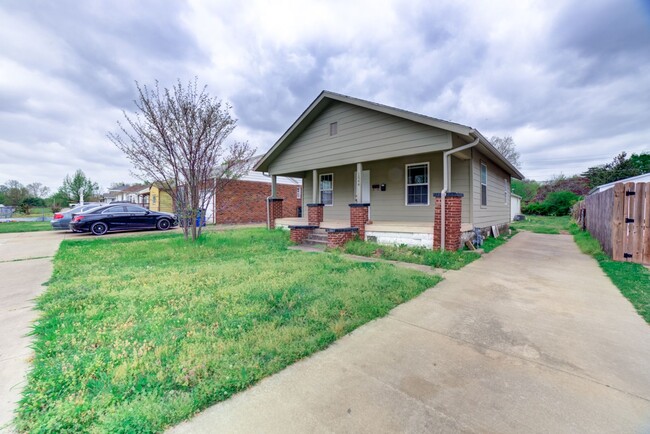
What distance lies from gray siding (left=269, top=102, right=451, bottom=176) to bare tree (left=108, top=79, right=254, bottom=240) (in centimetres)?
314

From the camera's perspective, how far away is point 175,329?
112 inches

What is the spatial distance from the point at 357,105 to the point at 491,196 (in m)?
6.70

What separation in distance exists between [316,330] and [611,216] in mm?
7965

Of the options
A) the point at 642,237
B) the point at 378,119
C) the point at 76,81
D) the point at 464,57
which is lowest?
the point at 642,237

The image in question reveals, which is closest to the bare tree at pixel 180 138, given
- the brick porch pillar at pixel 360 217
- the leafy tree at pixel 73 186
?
the brick porch pillar at pixel 360 217

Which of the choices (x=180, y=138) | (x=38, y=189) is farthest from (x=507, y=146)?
(x=38, y=189)

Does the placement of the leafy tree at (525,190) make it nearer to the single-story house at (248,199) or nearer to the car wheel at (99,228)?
the single-story house at (248,199)

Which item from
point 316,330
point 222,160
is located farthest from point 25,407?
point 222,160

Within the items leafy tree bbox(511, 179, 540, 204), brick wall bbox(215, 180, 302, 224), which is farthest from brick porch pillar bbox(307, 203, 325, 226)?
leafy tree bbox(511, 179, 540, 204)

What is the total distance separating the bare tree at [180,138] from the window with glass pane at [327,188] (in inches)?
186

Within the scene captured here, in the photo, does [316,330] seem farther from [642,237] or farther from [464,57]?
[464,57]

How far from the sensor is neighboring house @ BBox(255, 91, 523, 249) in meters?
7.04

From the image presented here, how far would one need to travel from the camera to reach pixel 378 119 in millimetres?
8281

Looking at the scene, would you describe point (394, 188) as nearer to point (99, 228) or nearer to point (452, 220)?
point (452, 220)
